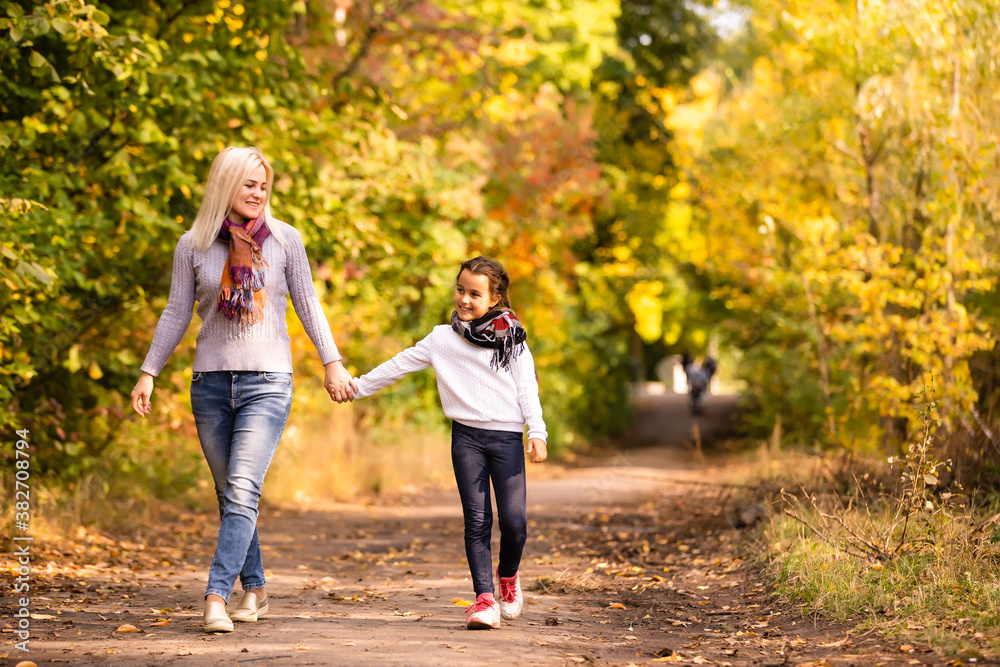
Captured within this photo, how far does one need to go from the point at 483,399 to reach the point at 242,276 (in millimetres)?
1237

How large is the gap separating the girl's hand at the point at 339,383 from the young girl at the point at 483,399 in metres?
0.08

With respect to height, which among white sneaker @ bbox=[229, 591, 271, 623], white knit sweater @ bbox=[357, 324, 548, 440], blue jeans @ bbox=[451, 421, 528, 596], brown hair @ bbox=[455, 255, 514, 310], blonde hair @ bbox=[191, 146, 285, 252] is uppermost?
blonde hair @ bbox=[191, 146, 285, 252]

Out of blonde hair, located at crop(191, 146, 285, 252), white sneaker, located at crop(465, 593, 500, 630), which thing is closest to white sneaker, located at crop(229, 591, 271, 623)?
white sneaker, located at crop(465, 593, 500, 630)

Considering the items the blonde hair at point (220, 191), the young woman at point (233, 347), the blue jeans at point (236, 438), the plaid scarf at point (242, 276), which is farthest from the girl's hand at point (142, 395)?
the blonde hair at point (220, 191)

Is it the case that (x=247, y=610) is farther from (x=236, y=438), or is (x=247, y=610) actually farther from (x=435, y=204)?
(x=435, y=204)

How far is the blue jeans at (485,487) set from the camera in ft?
15.3

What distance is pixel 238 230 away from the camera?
4.41 meters

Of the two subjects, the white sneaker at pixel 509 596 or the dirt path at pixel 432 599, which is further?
the white sneaker at pixel 509 596

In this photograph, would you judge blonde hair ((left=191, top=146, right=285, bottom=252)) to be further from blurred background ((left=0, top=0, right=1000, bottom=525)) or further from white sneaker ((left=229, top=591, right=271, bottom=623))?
white sneaker ((left=229, top=591, right=271, bottom=623))

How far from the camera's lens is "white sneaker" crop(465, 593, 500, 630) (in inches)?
179

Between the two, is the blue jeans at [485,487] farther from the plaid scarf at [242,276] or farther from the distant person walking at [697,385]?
the distant person walking at [697,385]

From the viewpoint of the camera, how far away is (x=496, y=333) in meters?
4.67

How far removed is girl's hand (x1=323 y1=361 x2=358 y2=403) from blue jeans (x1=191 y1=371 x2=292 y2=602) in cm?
24

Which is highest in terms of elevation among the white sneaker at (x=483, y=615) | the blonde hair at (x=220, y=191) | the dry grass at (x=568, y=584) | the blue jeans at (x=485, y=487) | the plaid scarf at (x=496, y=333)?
the blonde hair at (x=220, y=191)
